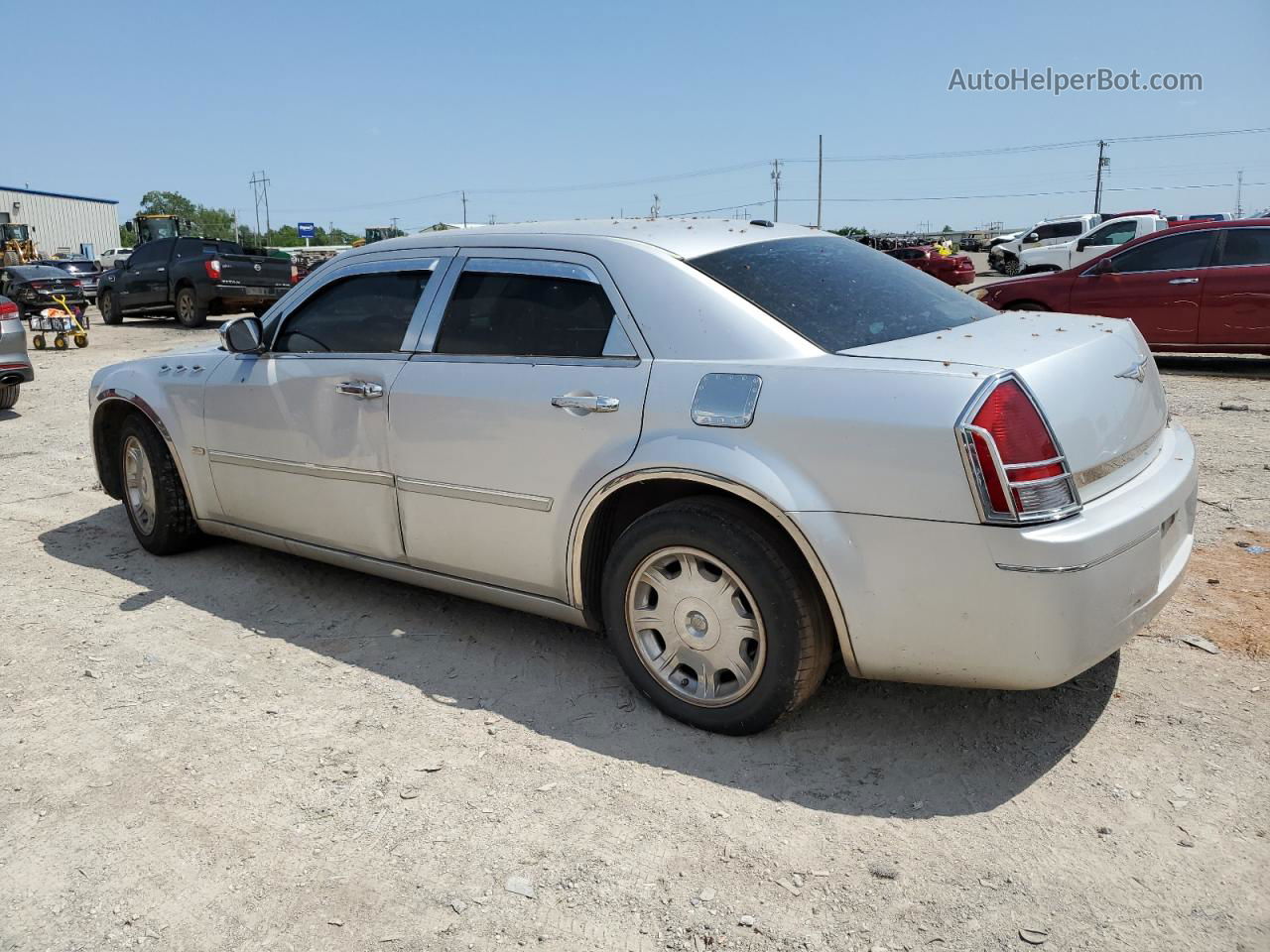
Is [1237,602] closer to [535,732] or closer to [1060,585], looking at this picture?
[1060,585]

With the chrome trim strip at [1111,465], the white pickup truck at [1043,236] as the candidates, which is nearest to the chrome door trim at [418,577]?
the chrome trim strip at [1111,465]

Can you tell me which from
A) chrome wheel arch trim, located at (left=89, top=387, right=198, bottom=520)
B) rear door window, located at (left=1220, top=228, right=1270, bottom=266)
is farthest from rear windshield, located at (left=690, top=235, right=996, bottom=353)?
rear door window, located at (left=1220, top=228, right=1270, bottom=266)

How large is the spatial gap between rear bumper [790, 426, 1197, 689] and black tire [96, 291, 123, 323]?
21.2 metres

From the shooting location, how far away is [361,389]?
396 cm

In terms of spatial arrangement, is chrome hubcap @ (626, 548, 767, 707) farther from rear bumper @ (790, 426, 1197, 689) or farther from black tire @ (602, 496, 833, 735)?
rear bumper @ (790, 426, 1197, 689)

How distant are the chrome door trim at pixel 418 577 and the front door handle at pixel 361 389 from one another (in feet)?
2.21

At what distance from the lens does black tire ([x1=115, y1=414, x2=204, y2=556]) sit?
5066mm

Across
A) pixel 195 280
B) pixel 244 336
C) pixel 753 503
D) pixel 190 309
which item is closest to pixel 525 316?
pixel 753 503

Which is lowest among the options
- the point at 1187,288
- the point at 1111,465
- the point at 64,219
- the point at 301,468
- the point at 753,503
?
the point at 301,468

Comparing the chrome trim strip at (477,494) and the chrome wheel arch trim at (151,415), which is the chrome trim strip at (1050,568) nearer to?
the chrome trim strip at (477,494)

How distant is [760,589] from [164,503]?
3.47 metres

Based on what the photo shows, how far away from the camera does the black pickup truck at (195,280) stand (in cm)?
1858

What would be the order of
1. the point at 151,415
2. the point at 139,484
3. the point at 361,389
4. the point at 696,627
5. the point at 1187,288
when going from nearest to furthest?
the point at 696,627
the point at 361,389
the point at 151,415
the point at 139,484
the point at 1187,288

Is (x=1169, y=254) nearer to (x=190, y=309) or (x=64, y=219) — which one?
(x=190, y=309)
